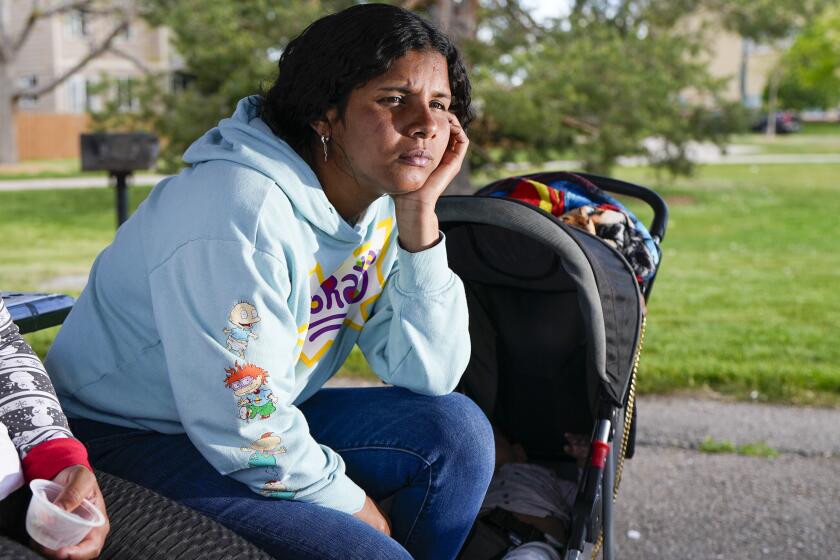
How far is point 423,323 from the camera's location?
226 centimetres

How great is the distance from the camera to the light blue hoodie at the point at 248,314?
1.85 meters

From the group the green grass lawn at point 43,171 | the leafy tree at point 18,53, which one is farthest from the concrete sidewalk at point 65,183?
the leafy tree at point 18,53

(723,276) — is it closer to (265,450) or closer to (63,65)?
(265,450)

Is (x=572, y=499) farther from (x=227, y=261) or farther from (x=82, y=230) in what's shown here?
(x=82, y=230)

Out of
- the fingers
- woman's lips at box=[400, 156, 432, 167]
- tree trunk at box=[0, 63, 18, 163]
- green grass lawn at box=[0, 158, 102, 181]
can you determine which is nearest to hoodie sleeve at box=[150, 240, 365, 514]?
the fingers

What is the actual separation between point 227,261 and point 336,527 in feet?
1.77

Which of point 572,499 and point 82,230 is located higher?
point 572,499

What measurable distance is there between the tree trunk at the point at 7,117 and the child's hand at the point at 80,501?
2528 cm

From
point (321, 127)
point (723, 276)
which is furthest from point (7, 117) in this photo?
point (321, 127)

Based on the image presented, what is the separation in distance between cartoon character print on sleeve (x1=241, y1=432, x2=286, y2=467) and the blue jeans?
8cm

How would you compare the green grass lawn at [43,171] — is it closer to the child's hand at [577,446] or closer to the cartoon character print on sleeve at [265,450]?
the child's hand at [577,446]

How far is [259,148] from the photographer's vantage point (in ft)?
6.68

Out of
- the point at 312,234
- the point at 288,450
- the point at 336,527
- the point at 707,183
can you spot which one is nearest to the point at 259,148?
the point at 312,234

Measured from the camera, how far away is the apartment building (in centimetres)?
2923
